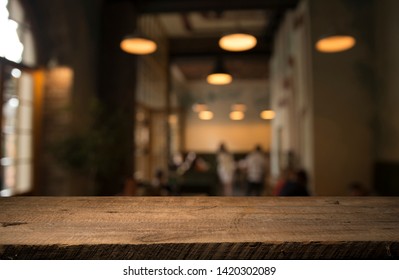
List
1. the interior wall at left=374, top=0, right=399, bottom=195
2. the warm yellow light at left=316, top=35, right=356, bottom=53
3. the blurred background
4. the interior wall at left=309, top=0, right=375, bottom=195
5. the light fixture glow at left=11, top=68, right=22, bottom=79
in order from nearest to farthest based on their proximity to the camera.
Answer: the warm yellow light at left=316, top=35, right=356, bottom=53
the light fixture glow at left=11, top=68, right=22, bottom=79
the blurred background
the interior wall at left=374, top=0, right=399, bottom=195
the interior wall at left=309, top=0, right=375, bottom=195

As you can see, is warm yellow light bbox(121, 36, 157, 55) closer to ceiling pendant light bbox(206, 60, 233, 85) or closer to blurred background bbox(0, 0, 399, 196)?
blurred background bbox(0, 0, 399, 196)

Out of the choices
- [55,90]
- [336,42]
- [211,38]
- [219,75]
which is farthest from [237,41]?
[211,38]

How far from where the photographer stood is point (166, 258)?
636 mm

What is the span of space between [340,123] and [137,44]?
3.26m

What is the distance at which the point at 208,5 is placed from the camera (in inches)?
249

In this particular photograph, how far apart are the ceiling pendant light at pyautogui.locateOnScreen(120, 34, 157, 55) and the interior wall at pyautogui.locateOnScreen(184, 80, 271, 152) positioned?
10.3 m

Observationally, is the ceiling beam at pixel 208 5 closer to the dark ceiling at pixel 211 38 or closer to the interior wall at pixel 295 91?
the dark ceiling at pixel 211 38

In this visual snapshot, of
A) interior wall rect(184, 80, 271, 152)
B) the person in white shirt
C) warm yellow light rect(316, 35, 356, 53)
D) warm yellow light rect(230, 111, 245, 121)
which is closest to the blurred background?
warm yellow light rect(316, 35, 356, 53)

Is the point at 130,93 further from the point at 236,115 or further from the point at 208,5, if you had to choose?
the point at 236,115

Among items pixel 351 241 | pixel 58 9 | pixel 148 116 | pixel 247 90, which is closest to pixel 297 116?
pixel 148 116

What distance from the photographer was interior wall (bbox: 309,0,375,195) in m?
5.30

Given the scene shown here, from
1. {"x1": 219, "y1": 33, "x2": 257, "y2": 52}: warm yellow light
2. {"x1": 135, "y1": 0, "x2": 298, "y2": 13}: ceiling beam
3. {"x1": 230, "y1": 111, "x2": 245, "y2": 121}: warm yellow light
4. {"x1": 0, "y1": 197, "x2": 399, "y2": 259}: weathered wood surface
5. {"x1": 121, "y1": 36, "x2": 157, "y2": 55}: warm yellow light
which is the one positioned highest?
{"x1": 135, "y1": 0, "x2": 298, "y2": 13}: ceiling beam

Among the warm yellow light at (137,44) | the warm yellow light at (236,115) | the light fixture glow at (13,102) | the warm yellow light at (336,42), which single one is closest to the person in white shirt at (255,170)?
the warm yellow light at (336,42)
